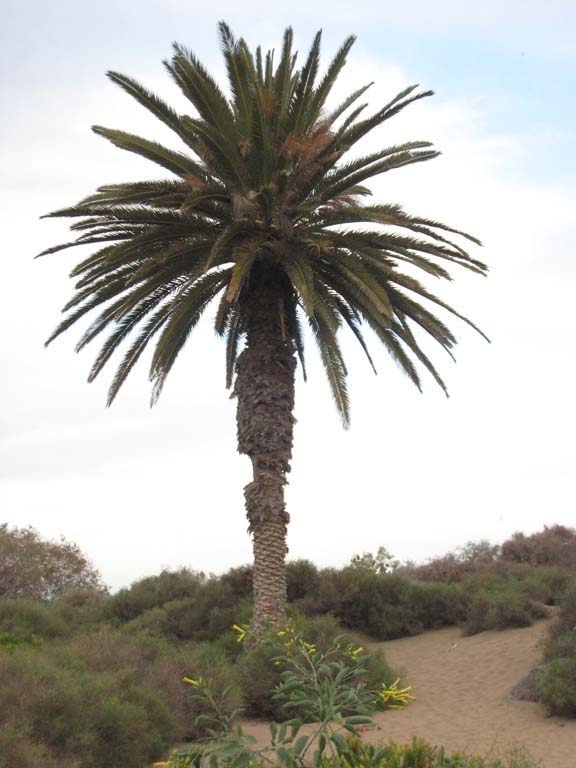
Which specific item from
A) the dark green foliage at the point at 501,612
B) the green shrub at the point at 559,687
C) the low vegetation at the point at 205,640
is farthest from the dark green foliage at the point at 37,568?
the green shrub at the point at 559,687

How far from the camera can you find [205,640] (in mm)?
18438

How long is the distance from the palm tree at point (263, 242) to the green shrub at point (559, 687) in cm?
492

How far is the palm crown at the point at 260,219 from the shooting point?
576 inches

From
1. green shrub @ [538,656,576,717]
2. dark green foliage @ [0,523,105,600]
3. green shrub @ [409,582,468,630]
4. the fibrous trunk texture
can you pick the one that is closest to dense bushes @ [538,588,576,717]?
green shrub @ [538,656,576,717]

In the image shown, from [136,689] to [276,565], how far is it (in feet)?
17.3

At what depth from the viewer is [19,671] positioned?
33.3 ft

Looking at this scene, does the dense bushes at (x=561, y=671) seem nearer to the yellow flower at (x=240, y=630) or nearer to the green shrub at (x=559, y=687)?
the green shrub at (x=559, y=687)

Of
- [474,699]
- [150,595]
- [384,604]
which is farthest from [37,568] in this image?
[474,699]

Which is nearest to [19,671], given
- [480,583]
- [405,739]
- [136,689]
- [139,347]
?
[136,689]

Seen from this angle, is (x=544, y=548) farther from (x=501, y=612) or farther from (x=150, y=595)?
(x=150, y=595)

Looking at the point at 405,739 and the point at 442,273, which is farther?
the point at 442,273

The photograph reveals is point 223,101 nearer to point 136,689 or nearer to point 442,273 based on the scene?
point 442,273

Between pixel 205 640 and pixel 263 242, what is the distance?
28.4ft

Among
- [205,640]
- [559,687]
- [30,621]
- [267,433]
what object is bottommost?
[559,687]
